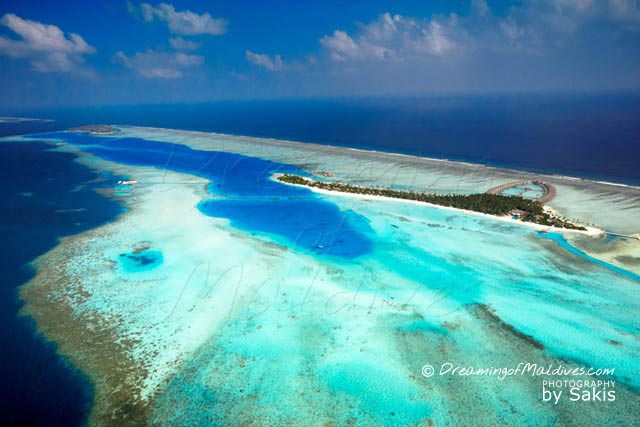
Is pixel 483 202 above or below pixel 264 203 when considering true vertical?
above

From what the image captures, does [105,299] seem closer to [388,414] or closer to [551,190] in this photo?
[388,414]

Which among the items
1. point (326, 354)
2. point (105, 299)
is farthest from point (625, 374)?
point (105, 299)
